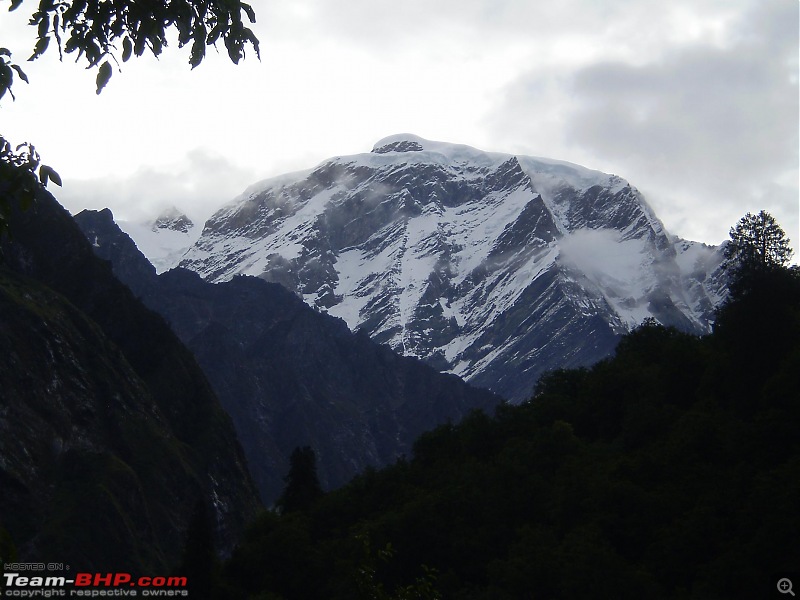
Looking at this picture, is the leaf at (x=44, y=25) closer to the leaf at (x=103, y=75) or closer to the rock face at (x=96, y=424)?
the leaf at (x=103, y=75)

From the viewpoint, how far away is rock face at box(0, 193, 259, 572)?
121 m

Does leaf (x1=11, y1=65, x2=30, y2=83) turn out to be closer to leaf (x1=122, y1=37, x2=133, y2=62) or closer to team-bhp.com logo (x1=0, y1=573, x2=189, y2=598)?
leaf (x1=122, y1=37, x2=133, y2=62)

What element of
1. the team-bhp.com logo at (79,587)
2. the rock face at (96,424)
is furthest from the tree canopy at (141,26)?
the rock face at (96,424)

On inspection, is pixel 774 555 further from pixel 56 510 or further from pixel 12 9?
pixel 56 510

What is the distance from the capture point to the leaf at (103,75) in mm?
→ 10047

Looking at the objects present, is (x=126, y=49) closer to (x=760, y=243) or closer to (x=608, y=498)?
(x=608, y=498)

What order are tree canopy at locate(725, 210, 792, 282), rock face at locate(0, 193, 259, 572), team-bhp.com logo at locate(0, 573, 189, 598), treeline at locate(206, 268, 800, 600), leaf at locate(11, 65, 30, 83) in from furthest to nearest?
rock face at locate(0, 193, 259, 572), tree canopy at locate(725, 210, 792, 282), treeline at locate(206, 268, 800, 600), team-bhp.com logo at locate(0, 573, 189, 598), leaf at locate(11, 65, 30, 83)

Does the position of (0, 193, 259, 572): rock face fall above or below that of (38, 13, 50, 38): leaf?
above

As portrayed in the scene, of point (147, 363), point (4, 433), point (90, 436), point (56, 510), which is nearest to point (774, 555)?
point (56, 510)

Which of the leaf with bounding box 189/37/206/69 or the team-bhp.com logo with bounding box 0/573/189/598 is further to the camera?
the team-bhp.com logo with bounding box 0/573/189/598

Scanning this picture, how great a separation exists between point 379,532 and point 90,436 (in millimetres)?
79293

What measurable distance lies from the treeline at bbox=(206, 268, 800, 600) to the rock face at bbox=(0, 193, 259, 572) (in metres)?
34.3

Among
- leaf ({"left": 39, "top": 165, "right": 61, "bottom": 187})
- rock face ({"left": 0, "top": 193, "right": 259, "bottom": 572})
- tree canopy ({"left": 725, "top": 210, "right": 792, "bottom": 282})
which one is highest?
rock face ({"left": 0, "top": 193, "right": 259, "bottom": 572})

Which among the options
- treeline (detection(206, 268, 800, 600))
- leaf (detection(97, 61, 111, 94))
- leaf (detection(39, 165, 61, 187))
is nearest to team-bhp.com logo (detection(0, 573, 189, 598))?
leaf (detection(39, 165, 61, 187))
